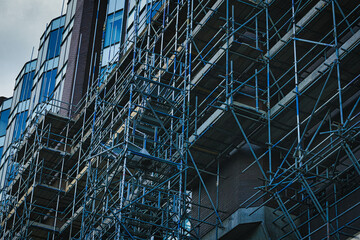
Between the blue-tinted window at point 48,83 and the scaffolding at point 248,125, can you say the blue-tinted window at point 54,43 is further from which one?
the scaffolding at point 248,125

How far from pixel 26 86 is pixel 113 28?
11905 millimetres

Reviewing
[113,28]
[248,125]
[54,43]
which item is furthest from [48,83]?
[248,125]

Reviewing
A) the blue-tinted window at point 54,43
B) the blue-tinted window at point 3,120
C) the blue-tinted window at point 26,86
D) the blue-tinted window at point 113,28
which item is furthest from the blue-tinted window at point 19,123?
the blue-tinted window at point 113,28

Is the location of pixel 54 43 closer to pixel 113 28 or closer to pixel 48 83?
pixel 48 83

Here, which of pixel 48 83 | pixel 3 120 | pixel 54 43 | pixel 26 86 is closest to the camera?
pixel 48 83

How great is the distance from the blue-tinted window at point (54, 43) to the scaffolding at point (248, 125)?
1573cm

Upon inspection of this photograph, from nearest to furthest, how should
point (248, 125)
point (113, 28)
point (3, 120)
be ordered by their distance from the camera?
point (248, 125) → point (113, 28) → point (3, 120)

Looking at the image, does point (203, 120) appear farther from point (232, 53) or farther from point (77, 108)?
point (77, 108)

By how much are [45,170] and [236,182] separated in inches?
586

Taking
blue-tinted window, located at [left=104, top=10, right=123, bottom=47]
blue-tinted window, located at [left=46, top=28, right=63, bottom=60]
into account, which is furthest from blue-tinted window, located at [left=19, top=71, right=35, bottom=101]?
blue-tinted window, located at [left=104, top=10, right=123, bottom=47]

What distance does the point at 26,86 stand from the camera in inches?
1806

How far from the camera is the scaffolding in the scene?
56.5 ft

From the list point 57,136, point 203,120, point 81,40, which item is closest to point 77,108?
point 57,136

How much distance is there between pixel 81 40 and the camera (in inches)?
1480
